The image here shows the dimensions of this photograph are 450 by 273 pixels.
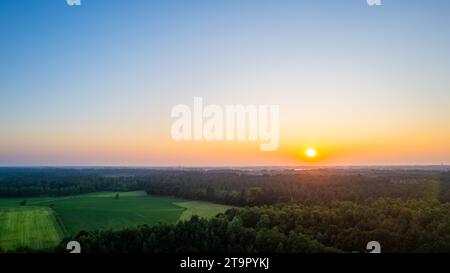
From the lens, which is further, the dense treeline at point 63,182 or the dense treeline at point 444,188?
the dense treeline at point 444,188

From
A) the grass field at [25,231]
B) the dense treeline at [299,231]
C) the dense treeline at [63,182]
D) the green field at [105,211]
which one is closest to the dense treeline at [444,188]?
the dense treeline at [299,231]

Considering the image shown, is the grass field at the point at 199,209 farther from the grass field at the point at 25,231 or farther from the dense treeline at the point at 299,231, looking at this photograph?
the grass field at the point at 25,231

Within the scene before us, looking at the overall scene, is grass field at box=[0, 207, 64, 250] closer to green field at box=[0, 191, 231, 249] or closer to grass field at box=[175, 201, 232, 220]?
green field at box=[0, 191, 231, 249]

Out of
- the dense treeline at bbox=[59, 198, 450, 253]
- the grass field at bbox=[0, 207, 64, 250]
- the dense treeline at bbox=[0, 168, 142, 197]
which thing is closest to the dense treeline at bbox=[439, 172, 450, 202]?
the dense treeline at bbox=[59, 198, 450, 253]

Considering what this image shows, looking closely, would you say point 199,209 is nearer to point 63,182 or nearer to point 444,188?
point 63,182

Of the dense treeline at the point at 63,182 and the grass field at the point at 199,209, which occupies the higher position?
the dense treeline at the point at 63,182

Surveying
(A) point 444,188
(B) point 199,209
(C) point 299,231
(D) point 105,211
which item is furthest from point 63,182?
(A) point 444,188

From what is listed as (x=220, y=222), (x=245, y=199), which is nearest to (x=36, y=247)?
(x=220, y=222)
